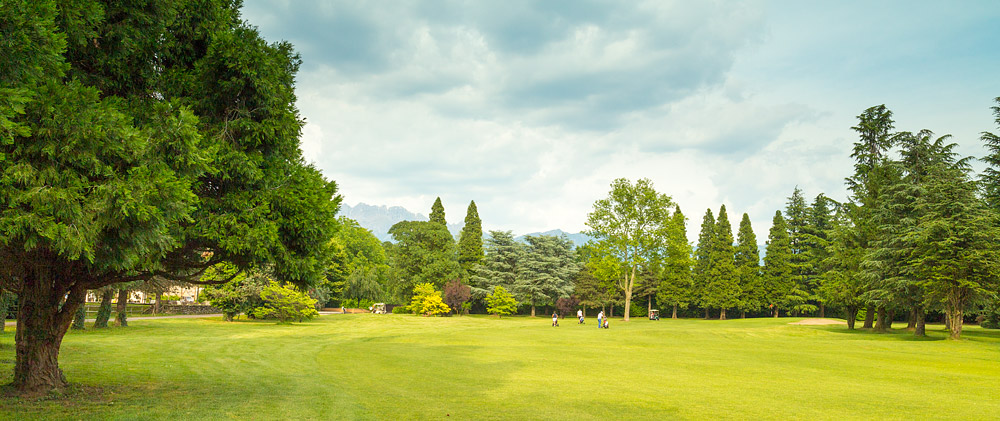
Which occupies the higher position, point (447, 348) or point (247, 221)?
point (247, 221)

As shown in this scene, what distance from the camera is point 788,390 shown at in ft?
42.8

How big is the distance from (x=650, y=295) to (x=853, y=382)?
50.5 meters

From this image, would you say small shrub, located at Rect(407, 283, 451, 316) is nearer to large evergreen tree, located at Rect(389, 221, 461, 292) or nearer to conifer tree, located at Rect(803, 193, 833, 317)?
large evergreen tree, located at Rect(389, 221, 461, 292)

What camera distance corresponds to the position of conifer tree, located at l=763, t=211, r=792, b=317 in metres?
59.4

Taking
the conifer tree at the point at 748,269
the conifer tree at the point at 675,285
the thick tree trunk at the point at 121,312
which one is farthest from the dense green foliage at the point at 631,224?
the thick tree trunk at the point at 121,312

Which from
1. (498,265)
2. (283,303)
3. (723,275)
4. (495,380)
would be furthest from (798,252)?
(495,380)

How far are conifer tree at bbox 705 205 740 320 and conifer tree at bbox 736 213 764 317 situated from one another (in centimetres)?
79

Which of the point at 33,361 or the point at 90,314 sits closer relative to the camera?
the point at 33,361

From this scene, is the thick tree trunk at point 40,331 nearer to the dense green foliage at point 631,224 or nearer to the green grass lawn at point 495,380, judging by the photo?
the green grass lawn at point 495,380

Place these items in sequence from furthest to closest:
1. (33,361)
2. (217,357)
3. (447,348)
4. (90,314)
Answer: (90,314) < (447,348) < (217,357) < (33,361)

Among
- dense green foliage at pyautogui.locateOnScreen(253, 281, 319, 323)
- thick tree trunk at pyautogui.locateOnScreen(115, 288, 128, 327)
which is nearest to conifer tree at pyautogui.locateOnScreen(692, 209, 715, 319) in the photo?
dense green foliage at pyautogui.locateOnScreen(253, 281, 319, 323)

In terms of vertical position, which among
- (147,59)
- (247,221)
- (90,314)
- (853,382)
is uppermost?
(147,59)

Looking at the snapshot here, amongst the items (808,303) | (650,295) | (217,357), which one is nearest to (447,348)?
(217,357)

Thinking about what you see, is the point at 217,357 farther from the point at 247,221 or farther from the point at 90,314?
the point at 90,314
